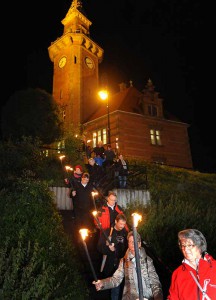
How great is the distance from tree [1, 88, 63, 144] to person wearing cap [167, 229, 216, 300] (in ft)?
62.4

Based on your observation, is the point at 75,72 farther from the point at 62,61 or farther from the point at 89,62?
the point at 62,61

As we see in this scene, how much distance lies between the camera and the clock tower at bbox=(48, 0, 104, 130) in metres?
35.1

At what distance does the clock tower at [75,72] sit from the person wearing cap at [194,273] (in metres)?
30.7

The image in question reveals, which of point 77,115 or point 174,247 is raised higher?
point 77,115

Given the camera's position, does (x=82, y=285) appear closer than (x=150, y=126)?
Yes

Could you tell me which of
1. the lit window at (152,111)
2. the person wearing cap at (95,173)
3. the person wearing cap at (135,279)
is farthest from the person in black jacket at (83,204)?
the lit window at (152,111)

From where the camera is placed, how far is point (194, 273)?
3508 millimetres

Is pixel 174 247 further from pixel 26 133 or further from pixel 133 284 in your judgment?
pixel 26 133

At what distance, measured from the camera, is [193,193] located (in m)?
19.3

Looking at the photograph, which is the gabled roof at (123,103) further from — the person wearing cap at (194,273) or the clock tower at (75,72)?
the person wearing cap at (194,273)

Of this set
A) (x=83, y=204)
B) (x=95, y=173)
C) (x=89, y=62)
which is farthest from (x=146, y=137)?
(x=83, y=204)

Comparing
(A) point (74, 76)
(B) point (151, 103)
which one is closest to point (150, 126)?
(B) point (151, 103)

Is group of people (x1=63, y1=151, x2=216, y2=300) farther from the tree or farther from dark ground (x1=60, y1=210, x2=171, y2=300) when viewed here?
the tree

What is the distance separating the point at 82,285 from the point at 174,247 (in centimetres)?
388
